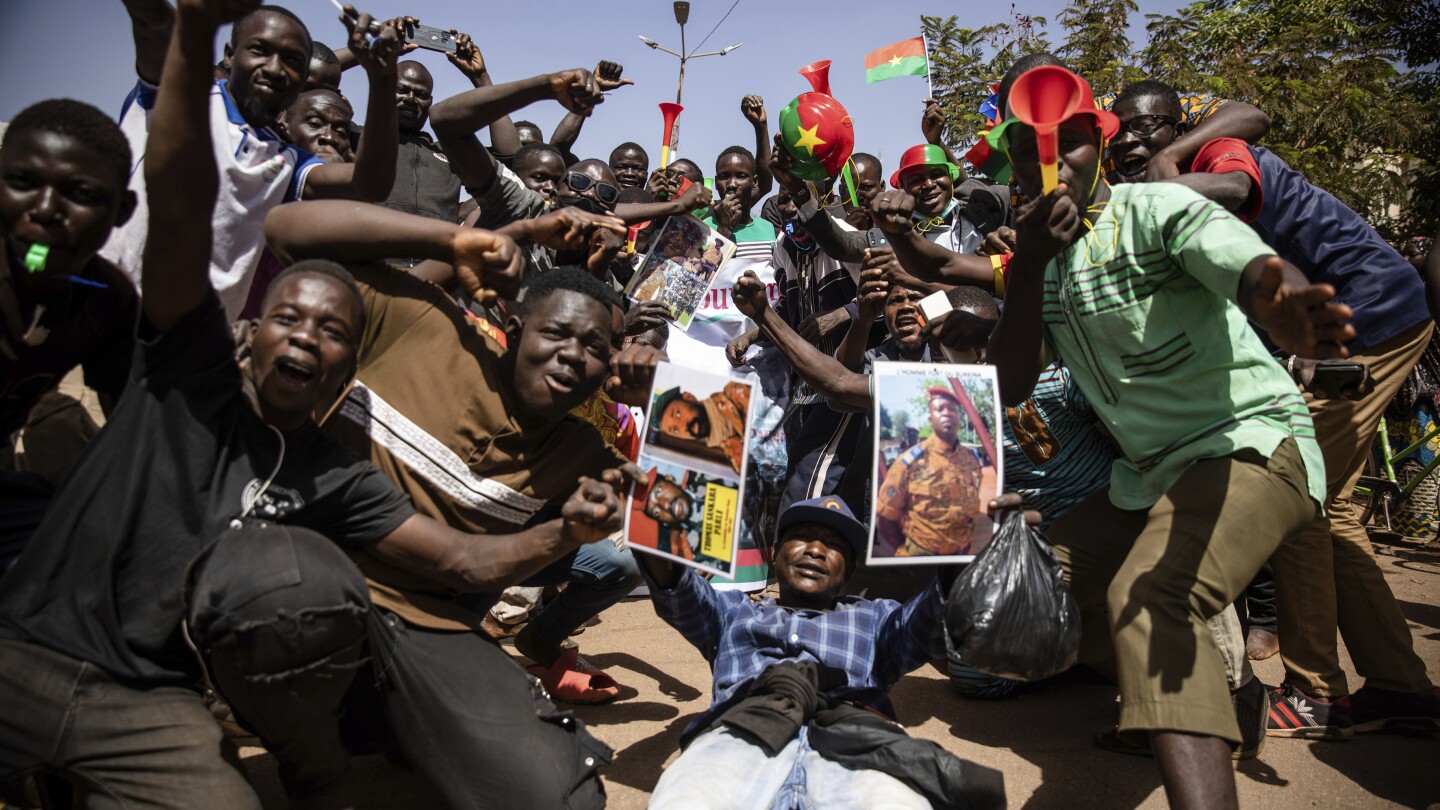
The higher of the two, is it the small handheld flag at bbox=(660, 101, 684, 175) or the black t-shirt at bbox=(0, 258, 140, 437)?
the small handheld flag at bbox=(660, 101, 684, 175)

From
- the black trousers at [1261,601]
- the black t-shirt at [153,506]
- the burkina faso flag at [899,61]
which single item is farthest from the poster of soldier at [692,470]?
the burkina faso flag at [899,61]

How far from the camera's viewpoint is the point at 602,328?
9.68 feet

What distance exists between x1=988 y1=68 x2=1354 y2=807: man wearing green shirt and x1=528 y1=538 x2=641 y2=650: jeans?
1705 mm

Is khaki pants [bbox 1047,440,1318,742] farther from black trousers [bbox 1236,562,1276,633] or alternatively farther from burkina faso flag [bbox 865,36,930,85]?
burkina faso flag [bbox 865,36,930,85]

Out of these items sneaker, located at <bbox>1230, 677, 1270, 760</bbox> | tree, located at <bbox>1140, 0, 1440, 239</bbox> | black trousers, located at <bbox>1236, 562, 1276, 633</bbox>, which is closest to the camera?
sneaker, located at <bbox>1230, 677, 1270, 760</bbox>

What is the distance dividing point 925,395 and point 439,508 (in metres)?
1.47

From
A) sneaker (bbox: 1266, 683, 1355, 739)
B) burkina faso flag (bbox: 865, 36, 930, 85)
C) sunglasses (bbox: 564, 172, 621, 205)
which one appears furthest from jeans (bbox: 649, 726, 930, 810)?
burkina faso flag (bbox: 865, 36, 930, 85)

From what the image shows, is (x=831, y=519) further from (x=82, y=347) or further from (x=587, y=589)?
(x=82, y=347)

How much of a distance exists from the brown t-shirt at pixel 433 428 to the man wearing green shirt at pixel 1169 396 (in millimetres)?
1546

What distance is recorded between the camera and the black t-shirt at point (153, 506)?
7.01 feet

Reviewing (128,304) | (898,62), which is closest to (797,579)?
(128,304)

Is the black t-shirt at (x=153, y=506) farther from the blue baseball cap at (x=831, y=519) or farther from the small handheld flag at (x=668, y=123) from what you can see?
the small handheld flag at (x=668, y=123)

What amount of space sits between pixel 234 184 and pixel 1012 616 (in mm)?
2713

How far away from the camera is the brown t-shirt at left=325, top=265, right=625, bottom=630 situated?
2762 mm
